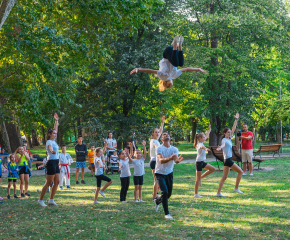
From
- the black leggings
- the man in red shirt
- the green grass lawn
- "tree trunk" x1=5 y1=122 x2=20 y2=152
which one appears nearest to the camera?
the green grass lawn

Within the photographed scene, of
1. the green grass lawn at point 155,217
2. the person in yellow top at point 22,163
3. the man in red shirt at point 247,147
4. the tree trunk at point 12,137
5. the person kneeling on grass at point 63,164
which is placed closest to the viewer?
the green grass lawn at point 155,217

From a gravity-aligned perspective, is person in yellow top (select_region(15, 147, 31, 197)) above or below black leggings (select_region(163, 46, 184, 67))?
below

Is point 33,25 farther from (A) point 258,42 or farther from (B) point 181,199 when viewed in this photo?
(A) point 258,42

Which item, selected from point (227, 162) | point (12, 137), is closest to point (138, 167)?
point (227, 162)

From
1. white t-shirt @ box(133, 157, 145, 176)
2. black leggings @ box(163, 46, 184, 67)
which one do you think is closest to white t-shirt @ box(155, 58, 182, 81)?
black leggings @ box(163, 46, 184, 67)

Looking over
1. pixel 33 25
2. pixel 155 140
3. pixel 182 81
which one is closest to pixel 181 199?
pixel 155 140

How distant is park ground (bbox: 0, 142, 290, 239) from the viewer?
666cm

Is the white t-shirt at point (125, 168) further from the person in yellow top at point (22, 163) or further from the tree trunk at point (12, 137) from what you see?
the tree trunk at point (12, 137)

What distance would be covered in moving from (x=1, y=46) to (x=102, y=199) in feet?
26.0

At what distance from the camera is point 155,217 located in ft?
26.3

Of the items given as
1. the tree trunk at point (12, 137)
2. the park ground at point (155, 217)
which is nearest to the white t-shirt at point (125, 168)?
the park ground at point (155, 217)

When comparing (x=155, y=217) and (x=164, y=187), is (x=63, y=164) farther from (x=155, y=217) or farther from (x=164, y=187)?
(x=164, y=187)

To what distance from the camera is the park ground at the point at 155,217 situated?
21.9 feet

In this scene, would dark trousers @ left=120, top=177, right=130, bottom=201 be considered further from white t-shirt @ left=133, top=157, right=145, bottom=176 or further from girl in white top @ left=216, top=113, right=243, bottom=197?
girl in white top @ left=216, top=113, right=243, bottom=197
